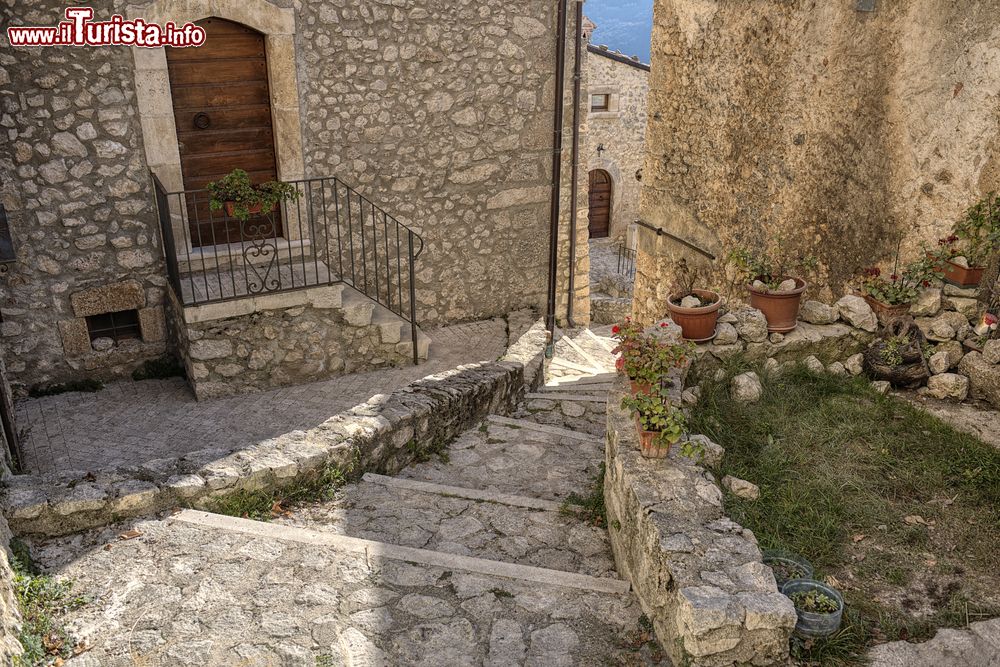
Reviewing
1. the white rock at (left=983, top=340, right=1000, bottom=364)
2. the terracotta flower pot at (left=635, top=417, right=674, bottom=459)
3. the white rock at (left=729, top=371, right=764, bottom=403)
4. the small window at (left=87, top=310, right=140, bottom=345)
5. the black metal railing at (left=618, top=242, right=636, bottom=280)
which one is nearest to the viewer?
the terracotta flower pot at (left=635, top=417, right=674, bottom=459)

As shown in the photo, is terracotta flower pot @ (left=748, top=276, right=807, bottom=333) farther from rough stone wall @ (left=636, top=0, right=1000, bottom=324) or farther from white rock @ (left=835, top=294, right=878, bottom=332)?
rough stone wall @ (left=636, top=0, right=1000, bottom=324)

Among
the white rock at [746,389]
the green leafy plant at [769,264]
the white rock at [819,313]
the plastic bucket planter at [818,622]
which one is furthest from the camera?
the green leafy plant at [769,264]

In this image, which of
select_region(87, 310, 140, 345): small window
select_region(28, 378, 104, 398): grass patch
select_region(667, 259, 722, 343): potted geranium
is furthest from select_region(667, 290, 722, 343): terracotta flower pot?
select_region(28, 378, 104, 398): grass patch

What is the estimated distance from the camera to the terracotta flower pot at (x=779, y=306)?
5597 mm

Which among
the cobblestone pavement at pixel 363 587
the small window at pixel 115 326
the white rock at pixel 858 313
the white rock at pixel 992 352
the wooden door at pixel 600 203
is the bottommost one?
the wooden door at pixel 600 203

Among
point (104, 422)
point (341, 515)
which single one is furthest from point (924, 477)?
point (104, 422)

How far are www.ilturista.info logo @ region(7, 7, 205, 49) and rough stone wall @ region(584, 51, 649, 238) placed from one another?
15146mm

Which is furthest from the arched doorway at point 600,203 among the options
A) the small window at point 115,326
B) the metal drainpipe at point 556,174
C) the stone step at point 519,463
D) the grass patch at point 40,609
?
the grass patch at point 40,609

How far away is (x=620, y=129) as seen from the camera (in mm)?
21766

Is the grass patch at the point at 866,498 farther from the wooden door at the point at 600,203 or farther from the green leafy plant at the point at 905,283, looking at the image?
the wooden door at the point at 600,203

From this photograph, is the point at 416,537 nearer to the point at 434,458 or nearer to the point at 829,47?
the point at 434,458

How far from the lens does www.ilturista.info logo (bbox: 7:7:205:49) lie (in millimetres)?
5801

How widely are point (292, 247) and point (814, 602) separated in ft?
17.4

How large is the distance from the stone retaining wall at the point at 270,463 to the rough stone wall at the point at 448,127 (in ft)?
7.04
